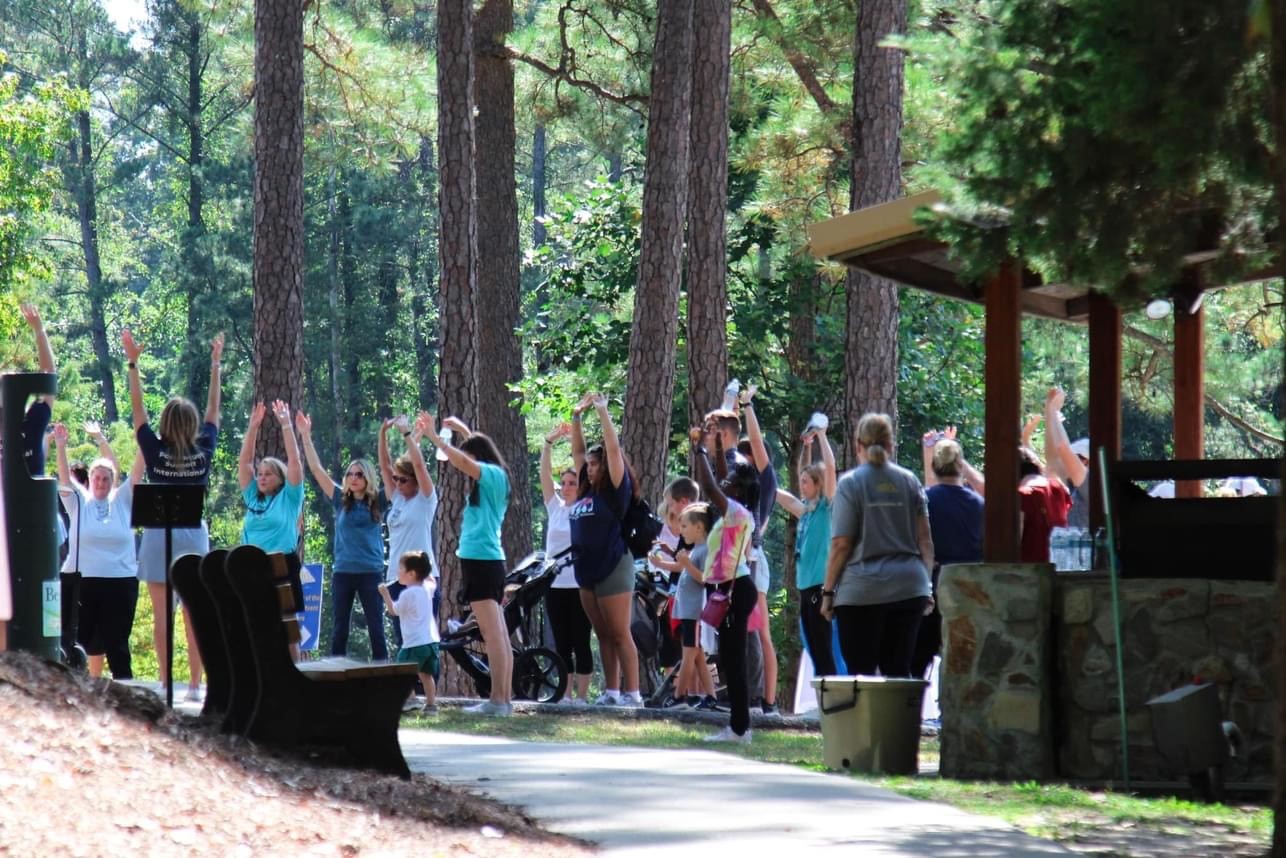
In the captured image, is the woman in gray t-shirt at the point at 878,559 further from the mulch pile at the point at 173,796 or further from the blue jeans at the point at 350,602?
the blue jeans at the point at 350,602

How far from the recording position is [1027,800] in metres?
8.31

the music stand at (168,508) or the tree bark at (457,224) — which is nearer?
the music stand at (168,508)

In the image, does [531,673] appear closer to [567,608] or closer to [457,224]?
[567,608]

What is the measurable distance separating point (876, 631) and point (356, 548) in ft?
15.5

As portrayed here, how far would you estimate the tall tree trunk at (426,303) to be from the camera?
54.1 meters

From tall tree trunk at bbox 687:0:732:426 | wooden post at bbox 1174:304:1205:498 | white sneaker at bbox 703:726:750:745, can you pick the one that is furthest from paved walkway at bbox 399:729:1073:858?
tall tree trunk at bbox 687:0:732:426

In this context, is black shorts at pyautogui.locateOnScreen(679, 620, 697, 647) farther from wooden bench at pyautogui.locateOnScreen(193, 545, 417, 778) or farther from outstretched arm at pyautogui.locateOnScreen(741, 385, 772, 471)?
wooden bench at pyautogui.locateOnScreen(193, 545, 417, 778)

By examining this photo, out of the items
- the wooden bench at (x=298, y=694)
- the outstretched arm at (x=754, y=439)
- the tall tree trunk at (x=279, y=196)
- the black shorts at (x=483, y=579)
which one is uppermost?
the tall tree trunk at (x=279, y=196)

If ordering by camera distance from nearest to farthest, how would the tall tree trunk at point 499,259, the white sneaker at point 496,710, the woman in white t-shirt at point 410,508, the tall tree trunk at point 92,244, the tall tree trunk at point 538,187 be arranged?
the white sneaker at point 496,710, the woman in white t-shirt at point 410,508, the tall tree trunk at point 499,259, the tall tree trunk at point 92,244, the tall tree trunk at point 538,187

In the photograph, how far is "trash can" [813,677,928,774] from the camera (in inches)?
366

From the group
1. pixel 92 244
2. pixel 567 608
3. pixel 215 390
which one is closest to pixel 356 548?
pixel 567 608

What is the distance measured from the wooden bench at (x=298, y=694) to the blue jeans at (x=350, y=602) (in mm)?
5347

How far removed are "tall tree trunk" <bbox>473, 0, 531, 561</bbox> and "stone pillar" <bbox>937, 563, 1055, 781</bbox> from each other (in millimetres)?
13961

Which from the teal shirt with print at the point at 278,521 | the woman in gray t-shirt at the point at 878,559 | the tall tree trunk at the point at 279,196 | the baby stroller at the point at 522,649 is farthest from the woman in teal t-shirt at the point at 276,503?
the tall tree trunk at the point at 279,196
